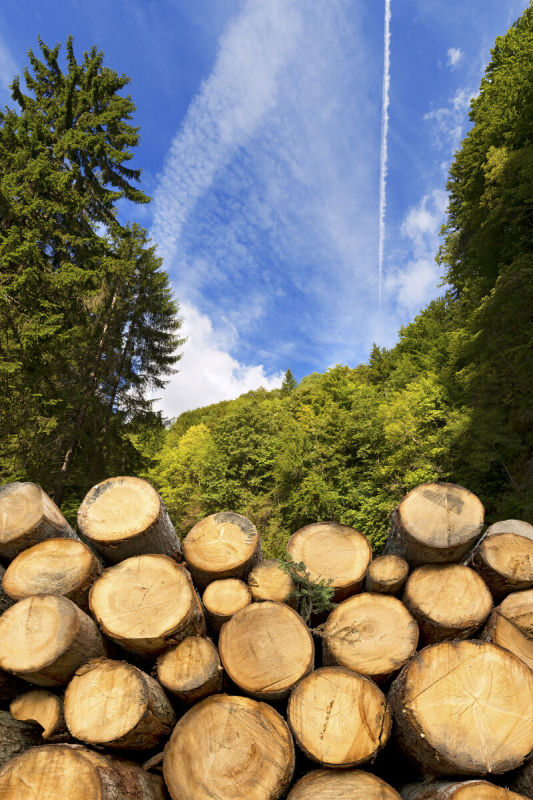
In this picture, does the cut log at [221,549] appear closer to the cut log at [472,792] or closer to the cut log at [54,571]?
the cut log at [54,571]

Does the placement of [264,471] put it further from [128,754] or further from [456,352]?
[128,754]

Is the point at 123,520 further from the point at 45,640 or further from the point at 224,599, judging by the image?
the point at 224,599

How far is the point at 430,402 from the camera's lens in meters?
12.5

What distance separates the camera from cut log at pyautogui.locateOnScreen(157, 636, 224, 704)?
6.43 feet

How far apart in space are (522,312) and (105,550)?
1002 cm

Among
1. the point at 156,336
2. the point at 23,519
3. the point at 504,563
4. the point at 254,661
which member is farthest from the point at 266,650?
the point at 156,336

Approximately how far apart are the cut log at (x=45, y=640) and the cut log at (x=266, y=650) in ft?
2.61

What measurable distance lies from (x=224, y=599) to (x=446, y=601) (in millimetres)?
1474

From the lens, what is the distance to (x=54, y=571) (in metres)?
2.23

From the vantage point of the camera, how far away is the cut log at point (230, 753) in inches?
64.0

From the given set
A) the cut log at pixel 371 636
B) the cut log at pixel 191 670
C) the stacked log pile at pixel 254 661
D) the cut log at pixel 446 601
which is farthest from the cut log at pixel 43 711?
the cut log at pixel 446 601

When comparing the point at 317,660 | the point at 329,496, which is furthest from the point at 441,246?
the point at 317,660

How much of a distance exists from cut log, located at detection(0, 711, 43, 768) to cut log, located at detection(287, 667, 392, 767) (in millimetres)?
1509

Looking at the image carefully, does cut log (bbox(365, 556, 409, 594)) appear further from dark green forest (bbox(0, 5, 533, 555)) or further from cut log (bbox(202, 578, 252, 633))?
dark green forest (bbox(0, 5, 533, 555))
